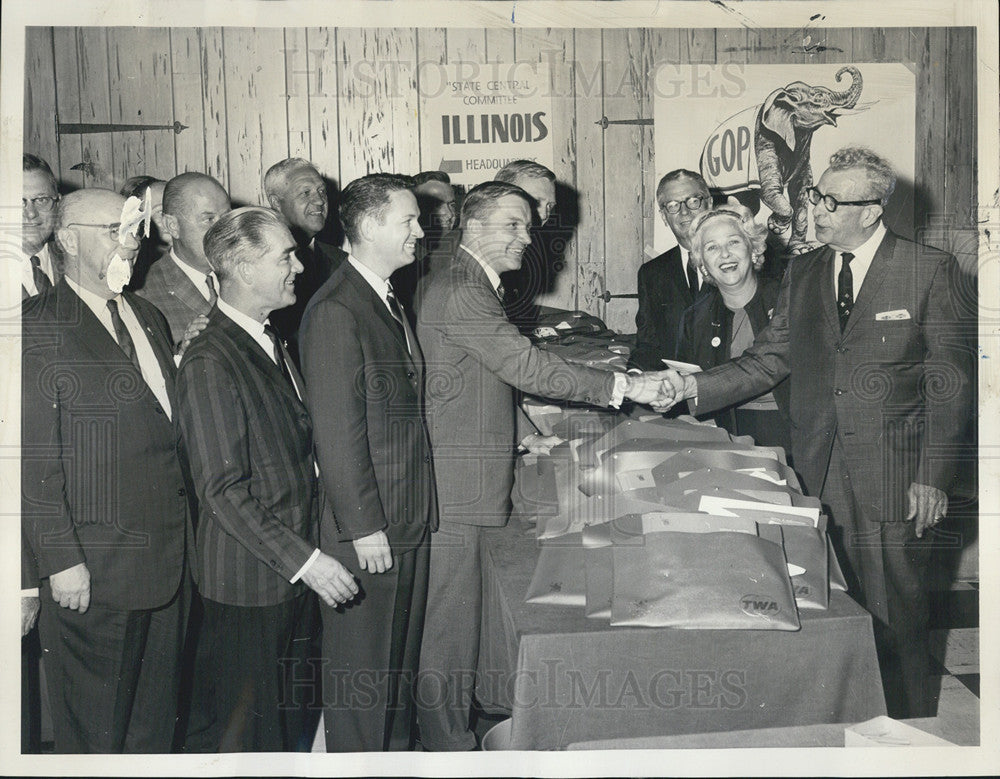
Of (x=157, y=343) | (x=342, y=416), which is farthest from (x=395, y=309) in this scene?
(x=157, y=343)

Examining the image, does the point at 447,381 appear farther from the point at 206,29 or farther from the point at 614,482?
the point at 206,29

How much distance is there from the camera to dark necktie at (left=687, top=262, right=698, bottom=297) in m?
3.06

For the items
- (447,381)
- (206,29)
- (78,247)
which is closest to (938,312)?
(447,381)

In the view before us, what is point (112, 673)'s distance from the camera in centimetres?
245

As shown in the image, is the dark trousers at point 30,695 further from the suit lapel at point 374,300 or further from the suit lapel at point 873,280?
the suit lapel at point 873,280

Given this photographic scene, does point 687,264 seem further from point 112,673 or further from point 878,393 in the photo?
point 112,673

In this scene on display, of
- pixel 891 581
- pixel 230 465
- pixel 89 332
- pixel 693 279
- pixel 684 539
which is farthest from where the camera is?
pixel 693 279

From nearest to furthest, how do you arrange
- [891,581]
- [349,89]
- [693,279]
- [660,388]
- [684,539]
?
[684,539]
[349,89]
[891,581]
[660,388]
[693,279]

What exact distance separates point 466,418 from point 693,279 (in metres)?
0.94

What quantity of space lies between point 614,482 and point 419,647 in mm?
768

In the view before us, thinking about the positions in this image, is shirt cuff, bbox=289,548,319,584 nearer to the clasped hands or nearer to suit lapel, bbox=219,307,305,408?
suit lapel, bbox=219,307,305,408

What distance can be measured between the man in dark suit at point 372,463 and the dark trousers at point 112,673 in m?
0.42

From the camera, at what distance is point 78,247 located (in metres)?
2.53

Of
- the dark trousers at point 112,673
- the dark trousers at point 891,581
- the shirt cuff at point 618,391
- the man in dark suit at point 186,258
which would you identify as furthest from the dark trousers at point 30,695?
the dark trousers at point 891,581
